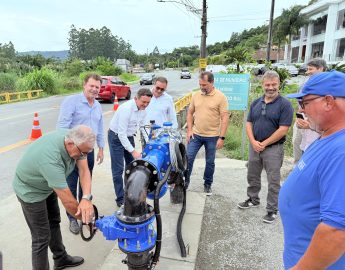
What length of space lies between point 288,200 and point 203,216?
2.48 m

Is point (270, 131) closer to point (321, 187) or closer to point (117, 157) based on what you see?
point (117, 157)

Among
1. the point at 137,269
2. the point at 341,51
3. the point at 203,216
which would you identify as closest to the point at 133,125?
the point at 203,216

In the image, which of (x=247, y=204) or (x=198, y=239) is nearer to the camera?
(x=198, y=239)

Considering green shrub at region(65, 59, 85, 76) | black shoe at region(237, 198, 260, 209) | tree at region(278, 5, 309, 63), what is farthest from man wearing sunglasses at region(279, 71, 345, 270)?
tree at region(278, 5, 309, 63)

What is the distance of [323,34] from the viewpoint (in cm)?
4506

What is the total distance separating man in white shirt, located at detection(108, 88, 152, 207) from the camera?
3747mm

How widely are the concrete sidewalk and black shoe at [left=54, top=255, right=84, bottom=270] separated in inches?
2.4

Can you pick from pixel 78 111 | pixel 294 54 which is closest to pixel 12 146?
pixel 78 111

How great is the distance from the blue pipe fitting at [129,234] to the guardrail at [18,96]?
1831cm

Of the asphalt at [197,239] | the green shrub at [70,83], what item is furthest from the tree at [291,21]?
the asphalt at [197,239]

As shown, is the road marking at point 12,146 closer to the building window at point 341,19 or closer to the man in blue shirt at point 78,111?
the man in blue shirt at point 78,111

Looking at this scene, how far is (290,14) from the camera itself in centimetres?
5022

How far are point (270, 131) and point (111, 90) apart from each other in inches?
549

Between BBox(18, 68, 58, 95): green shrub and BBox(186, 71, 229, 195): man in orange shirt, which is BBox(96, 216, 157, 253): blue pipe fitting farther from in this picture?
BBox(18, 68, 58, 95): green shrub
